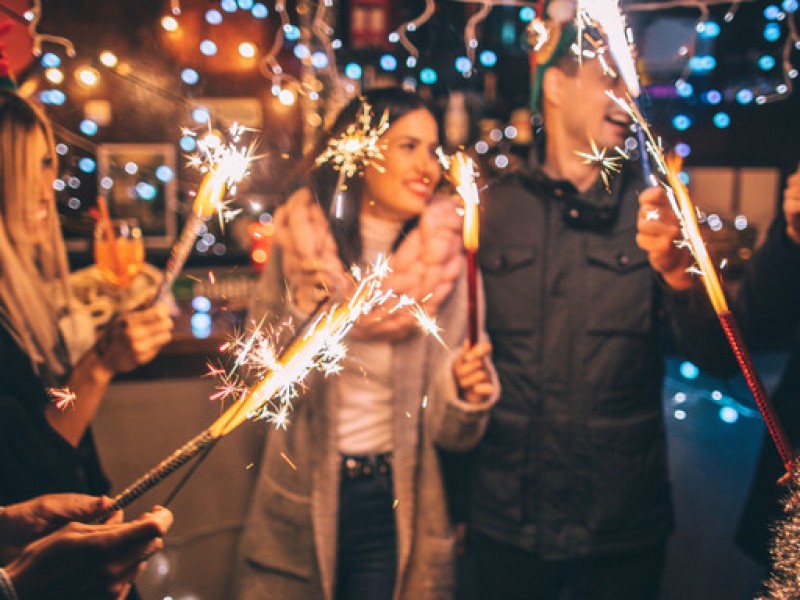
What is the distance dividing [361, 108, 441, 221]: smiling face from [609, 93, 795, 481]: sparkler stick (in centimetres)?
55

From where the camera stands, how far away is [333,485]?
6.04 ft

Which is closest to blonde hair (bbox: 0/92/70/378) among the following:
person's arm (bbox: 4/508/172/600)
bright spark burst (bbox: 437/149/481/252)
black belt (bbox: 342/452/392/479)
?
person's arm (bbox: 4/508/172/600)

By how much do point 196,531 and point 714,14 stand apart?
3.24m

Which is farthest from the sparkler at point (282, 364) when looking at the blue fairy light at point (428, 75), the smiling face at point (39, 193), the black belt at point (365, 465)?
the blue fairy light at point (428, 75)

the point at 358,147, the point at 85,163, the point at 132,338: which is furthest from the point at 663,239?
the point at 85,163

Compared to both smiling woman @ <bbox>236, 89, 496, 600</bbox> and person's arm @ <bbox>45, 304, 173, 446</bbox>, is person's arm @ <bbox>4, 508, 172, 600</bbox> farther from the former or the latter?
smiling woman @ <bbox>236, 89, 496, 600</bbox>

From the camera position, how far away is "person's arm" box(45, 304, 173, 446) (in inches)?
66.6

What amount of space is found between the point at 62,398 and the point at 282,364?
1.92 ft

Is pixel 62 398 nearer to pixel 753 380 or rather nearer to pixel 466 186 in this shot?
pixel 466 186

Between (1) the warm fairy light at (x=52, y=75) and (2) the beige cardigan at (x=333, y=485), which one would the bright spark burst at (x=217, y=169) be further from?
(1) the warm fairy light at (x=52, y=75)

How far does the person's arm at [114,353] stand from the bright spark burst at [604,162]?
46.8 inches

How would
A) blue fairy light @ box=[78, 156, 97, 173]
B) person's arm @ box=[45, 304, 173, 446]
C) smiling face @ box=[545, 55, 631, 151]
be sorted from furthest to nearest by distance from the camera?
A: blue fairy light @ box=[78, 156, 97, 173]
smiling face @ box=[545, 55, 631, 151]
person's arm @ box=[45, 304, 173, 446]

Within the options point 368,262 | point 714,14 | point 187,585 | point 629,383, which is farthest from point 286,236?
point 714,14

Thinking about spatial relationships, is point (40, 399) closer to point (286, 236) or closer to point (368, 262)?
point (286, 236)
